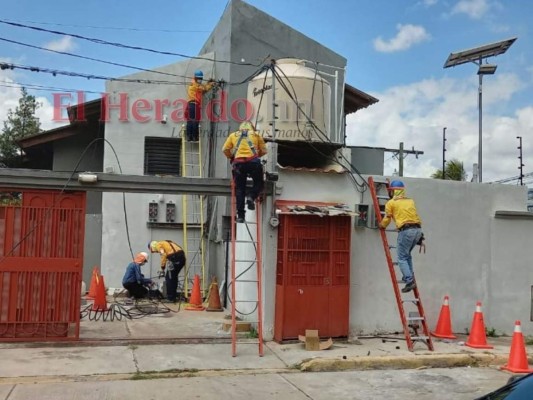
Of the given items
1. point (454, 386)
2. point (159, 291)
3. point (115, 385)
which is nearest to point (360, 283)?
point (454, 386)

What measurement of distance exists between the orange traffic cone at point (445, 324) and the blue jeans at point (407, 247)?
157 cm

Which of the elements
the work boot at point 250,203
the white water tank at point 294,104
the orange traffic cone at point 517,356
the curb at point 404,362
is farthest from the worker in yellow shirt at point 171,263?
the orange traffic cone at point 517,356

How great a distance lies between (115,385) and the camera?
7.06 metres

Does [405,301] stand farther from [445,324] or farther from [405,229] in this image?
[405,229]

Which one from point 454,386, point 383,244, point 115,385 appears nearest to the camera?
point 115,385

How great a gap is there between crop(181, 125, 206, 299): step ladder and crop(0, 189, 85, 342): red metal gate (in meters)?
6.19

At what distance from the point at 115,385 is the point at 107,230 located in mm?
9153

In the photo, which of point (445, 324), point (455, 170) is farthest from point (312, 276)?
point (455, 170)

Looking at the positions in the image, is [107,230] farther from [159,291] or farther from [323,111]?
[323,111]

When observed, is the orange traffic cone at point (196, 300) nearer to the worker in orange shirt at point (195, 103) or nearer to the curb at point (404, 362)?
the worker in orange shirt at point (195, 103)

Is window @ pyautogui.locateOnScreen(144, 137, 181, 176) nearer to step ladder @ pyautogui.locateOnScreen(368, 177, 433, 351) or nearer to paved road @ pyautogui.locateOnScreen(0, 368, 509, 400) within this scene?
step ladder @ pyautogui.locateOnScreen(368, 177, 433, 351)

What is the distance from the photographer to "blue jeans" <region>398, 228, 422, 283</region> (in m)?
9.20

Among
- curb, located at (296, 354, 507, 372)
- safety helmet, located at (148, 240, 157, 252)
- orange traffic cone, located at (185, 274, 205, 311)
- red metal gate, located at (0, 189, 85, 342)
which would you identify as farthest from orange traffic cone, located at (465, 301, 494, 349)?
safety helmet, located at (148, 240, 157, 252)

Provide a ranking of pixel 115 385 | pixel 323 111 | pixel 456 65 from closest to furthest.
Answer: pixel 115 385
pixel 323 111
pixel 456 65
